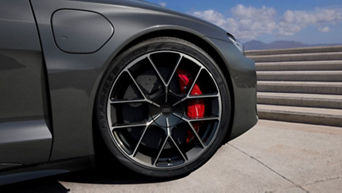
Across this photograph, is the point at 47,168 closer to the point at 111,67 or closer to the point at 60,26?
the point at 111,67

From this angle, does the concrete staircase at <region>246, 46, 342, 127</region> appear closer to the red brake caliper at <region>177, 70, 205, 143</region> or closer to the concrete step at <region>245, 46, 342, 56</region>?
the concrete step at <region>245, 46, 342, 56</region>

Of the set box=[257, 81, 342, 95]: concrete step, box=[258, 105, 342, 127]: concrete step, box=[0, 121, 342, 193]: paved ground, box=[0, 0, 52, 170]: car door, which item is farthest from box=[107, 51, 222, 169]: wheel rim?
box=[257, 81, 342, 95]: concrete step

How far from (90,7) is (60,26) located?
0.64 feet

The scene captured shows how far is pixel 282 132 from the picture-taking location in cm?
262

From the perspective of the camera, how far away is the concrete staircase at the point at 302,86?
307 cm

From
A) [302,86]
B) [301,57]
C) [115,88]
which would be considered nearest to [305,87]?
[302,86]

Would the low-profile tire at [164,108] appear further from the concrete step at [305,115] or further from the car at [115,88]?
the concrete step at [305,115]

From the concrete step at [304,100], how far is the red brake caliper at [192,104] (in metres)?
2.20

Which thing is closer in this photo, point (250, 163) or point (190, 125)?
point (190, 125)

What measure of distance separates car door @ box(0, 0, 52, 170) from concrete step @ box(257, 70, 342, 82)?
13.0 feet

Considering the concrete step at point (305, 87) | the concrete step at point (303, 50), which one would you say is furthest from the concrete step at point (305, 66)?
the concrete step at point (303, 50)

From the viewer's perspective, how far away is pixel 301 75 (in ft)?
14.0

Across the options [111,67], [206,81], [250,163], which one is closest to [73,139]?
[111,67]

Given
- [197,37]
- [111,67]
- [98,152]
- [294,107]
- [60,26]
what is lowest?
[294,107]
